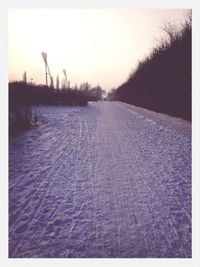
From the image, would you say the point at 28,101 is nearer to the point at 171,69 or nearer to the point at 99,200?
the point at 171,69

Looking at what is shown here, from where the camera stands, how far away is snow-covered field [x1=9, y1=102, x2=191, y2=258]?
2.99 meters

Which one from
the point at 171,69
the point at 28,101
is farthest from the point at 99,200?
the point at 28,101

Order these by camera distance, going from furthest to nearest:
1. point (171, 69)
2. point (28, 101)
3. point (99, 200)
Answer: point (28, 101)
point (171, 69)
point (99, 200)

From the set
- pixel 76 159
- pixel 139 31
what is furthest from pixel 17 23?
pixel 76 159

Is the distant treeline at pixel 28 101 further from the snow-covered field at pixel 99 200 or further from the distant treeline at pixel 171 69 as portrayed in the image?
the distant treeline at pixel 171 69

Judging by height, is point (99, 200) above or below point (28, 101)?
below

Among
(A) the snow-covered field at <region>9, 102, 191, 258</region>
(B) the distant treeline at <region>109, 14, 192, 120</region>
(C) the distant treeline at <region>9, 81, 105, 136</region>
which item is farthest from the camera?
(B) the distant treeline at <region>109, 14, 192, 120</region>

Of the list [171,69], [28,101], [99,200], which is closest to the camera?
[99,200]

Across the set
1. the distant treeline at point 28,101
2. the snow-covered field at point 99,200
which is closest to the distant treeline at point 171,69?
the snow-covered field at point 99,200

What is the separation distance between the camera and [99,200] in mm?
3785

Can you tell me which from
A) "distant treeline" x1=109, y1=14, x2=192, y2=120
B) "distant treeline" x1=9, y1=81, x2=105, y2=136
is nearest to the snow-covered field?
"distant treeline" x1=9, y1=81, x2=105, y2=136

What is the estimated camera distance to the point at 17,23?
448 centimetres

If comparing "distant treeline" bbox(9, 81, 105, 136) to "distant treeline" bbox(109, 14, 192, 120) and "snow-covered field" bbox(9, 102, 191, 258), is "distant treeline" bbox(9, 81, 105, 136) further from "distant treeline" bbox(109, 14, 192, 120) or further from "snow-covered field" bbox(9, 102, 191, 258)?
"distant treeline" bbox(109, 14, 192, 120)

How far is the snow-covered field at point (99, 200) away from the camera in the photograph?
2.99m
